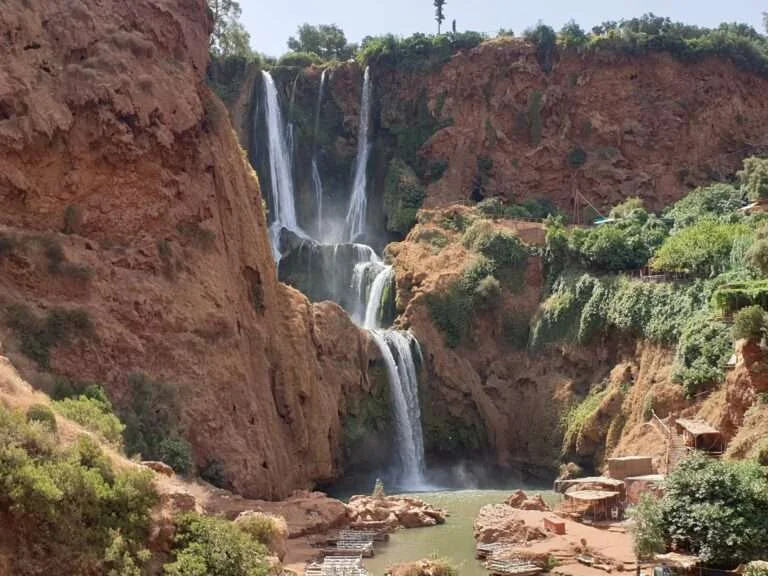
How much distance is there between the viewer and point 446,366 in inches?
1779

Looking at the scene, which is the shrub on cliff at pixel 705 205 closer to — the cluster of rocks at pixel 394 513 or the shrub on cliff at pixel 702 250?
the shrub on cliff at pixel 702 250

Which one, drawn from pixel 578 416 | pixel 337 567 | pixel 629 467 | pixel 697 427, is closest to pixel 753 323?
pixel 697 427

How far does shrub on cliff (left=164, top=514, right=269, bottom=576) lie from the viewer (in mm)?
18266

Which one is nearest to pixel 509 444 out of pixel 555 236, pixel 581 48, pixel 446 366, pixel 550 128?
pixel 446 366

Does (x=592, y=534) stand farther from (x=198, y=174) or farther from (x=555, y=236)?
(x=555, y=236)

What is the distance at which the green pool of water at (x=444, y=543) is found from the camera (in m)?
25.5

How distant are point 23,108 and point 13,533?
55.1 feet

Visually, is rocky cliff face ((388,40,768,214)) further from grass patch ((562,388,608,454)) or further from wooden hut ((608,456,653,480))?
wooden hut ((608,456,653,480))

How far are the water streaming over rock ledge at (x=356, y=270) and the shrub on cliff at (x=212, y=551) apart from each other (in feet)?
74.0

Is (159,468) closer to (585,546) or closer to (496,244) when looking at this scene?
(585,546)

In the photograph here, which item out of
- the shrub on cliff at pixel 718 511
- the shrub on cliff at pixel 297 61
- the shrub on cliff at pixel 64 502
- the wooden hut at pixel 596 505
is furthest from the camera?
the shrub on cliff at pixel 297 61

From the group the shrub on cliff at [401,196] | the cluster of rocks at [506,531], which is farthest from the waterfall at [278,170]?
the cluster of rocks at [506,531]

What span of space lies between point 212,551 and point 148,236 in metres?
15.1

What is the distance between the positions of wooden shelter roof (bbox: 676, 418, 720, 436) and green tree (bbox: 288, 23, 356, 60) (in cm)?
5352
